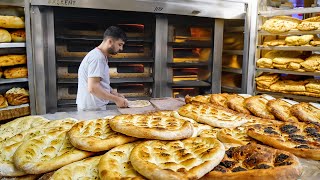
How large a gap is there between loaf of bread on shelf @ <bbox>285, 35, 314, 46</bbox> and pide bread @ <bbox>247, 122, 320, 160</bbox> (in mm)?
2386

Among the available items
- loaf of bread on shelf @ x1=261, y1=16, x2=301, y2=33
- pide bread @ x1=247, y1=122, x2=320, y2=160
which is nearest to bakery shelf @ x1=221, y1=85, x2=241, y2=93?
loaf of bread on shelf @ x1=261, y1=16, x2=301, y2=33

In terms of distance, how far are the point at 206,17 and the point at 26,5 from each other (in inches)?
102

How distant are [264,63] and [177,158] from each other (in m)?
3.48

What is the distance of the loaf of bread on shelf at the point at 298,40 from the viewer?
373 centimetres

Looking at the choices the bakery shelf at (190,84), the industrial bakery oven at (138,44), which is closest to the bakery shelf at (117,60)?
the industrial bakery oven at (138,44)

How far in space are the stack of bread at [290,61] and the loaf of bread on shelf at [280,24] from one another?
0.43 metres

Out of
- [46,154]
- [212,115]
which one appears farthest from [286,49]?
[46,154]

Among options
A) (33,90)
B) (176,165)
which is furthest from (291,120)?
(33,90)

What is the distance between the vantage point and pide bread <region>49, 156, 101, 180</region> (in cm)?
120

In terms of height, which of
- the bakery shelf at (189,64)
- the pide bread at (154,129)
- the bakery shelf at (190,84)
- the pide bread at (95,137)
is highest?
the bakery shelf at (189,64)

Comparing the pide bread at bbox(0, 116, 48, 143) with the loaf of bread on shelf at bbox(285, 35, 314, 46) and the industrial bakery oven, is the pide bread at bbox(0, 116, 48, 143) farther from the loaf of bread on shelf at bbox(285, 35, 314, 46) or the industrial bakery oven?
the loaf of bread on shelf at bbox(285, 35, 314, 46)

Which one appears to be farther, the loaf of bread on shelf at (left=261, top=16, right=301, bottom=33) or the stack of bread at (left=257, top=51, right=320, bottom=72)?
the loaf of bread on shelf at (left=261, top=16, right=301, bottom=33)

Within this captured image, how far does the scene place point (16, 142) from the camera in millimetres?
1529

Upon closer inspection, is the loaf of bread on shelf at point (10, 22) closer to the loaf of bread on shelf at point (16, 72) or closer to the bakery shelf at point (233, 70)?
the loaf of bread on shelf at point (16, 72)
